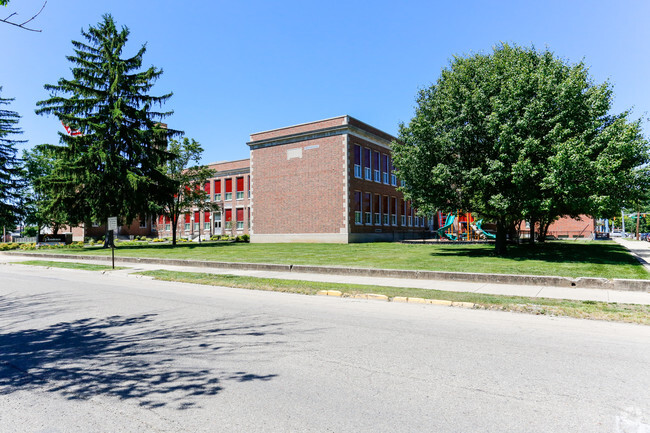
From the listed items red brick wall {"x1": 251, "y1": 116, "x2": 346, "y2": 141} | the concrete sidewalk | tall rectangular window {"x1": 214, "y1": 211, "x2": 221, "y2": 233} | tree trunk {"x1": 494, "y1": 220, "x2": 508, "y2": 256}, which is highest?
red brick wall {"x1": 251, "y1": 116, "x2": 346, "y2": 141}

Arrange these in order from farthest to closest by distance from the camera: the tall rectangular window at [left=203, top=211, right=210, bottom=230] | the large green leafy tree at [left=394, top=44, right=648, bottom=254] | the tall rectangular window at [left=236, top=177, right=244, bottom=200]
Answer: the tall rectangular window at [left=203, top=211, right=210, bottom=230]
the tall rectangular window at [left=236, top=177, right=244, bottom=200]
the large green leafy tree at [left=394, top=44, right=648, bottom=254]

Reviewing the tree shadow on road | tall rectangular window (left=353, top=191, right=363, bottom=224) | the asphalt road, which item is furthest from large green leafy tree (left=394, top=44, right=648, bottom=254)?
the tree shadow on road

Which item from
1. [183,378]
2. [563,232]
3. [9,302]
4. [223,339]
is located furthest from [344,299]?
[563,232]

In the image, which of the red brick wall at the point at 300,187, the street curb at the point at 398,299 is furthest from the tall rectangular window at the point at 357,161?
the street curb at the point at 398,299

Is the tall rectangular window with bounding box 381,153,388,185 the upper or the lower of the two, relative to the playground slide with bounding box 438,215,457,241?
upper

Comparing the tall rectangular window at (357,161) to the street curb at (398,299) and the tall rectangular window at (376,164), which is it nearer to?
the tall rectangular window at (376,164)

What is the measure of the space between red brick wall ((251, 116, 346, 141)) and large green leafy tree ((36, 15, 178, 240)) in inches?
322

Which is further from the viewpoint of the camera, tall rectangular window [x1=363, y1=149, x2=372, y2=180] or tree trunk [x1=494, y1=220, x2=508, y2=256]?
tall rectangular window [x1=363, y1=149, x2=372, y2=180]

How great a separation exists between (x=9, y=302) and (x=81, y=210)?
86.1 ft

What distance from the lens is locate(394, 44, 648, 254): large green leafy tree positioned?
16.9 m

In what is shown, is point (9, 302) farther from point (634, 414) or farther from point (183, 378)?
point (634, 414)

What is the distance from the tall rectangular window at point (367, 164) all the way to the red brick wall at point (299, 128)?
4.38 metres

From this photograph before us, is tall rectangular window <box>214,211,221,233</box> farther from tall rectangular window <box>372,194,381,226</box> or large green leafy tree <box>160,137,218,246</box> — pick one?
tall rectangular window <box>372,194,381,226</box>

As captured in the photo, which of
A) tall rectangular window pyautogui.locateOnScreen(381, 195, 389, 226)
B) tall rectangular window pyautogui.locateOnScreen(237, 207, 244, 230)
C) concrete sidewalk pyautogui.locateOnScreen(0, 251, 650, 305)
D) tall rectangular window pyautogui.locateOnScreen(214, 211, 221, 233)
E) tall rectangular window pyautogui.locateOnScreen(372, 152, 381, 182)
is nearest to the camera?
concrete sidewalk pyautogui.locateOnScreen(0, 251, 650, 305)
